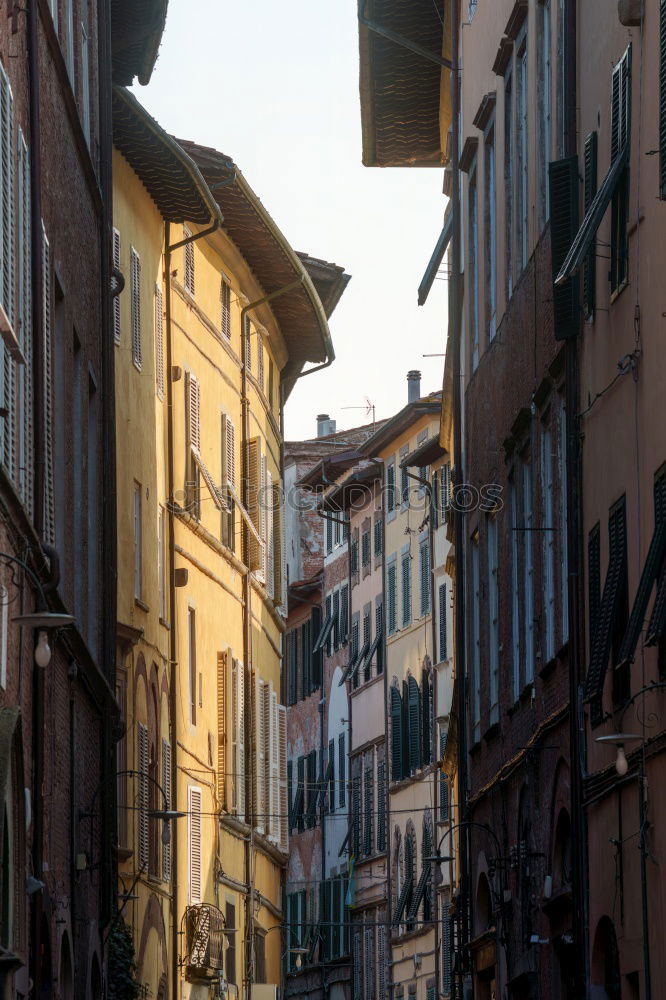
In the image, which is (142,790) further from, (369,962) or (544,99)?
(369,962)

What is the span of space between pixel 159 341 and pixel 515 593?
8327 mm

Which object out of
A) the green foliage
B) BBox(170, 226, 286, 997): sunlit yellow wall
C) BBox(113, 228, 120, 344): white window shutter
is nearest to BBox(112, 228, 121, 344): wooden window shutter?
BBox(113, 228, 120, 344): white window shutter

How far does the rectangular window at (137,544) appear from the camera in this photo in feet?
81.5

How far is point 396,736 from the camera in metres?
45.7

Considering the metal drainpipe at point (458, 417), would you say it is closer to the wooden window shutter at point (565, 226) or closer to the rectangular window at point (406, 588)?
the wooden window shutter at point (565, 226)

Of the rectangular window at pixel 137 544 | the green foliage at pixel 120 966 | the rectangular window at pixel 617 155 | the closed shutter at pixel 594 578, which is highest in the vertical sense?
the rectangular window at pixel 137 544

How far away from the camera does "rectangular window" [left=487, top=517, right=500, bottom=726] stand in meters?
22.2

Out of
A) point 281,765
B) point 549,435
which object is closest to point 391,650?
point 281,765

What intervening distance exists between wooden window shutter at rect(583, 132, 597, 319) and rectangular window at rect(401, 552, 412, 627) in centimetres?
2903

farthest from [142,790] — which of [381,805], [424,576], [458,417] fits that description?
[381,805]

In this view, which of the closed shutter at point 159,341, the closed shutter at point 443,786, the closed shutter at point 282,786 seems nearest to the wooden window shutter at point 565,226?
the closed shutter at point 159,341

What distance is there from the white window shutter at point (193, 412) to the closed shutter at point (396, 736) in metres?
17.2

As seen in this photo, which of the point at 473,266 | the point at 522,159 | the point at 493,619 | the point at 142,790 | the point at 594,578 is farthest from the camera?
the point at 142,790

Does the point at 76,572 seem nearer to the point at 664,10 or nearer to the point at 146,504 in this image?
the point at 664,10
